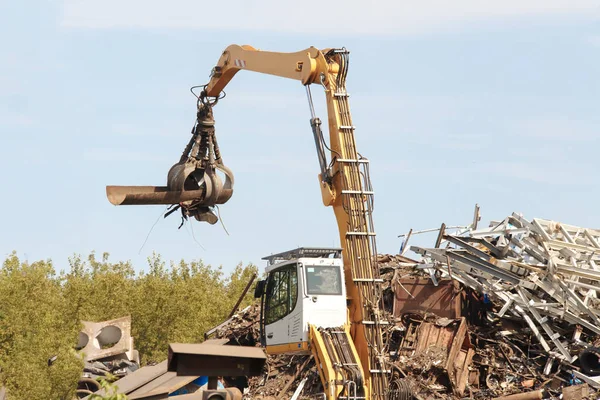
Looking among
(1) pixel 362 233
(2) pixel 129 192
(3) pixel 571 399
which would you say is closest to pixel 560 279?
(3) pixel 571 399

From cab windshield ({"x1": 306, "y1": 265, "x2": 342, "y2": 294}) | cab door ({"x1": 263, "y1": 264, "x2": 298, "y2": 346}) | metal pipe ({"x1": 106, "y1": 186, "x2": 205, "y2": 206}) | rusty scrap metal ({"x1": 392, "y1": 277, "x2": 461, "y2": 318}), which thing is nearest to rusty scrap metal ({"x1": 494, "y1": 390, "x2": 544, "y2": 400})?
rusty scrap metal ({"x1": 392, "y1": 277, "x2": 461, "y2": 318})

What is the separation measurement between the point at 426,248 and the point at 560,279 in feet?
11.6

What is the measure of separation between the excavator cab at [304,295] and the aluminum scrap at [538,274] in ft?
18.7

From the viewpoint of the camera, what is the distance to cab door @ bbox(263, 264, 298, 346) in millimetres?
18344

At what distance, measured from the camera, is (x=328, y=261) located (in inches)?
715

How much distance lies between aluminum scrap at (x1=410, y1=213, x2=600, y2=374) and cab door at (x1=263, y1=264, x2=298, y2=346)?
5836 millimetres

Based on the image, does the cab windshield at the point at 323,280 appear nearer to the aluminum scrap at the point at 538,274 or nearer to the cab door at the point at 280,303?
the cab door at the point at 280,303

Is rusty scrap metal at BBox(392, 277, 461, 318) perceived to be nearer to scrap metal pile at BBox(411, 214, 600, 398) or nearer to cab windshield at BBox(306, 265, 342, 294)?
scrap metal pile at BBox(411, 214, 600, 398)

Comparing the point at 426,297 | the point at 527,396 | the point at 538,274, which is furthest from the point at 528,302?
the point at 527,396

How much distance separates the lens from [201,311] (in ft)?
127

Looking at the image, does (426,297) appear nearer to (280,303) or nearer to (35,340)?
(280,303)

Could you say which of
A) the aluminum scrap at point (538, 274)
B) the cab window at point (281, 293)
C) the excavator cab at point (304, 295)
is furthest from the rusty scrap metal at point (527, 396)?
the cab window at point (281, 293)

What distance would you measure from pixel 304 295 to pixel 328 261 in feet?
2.64

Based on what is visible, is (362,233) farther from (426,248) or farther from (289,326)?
(426,248)
